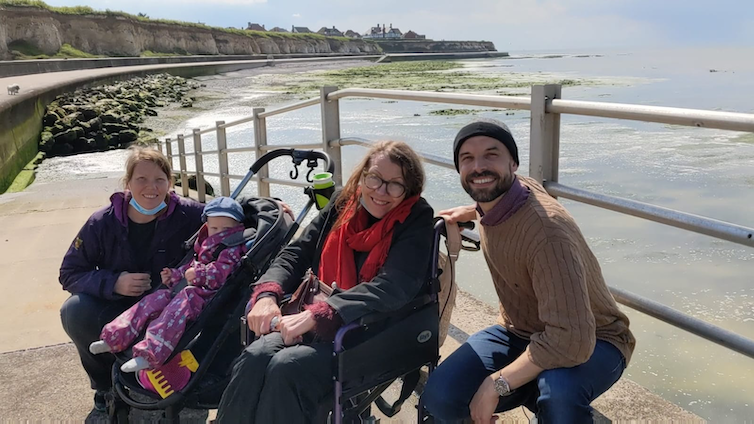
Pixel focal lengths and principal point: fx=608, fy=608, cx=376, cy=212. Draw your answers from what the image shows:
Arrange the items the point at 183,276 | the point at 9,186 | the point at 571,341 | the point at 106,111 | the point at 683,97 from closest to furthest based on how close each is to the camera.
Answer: the point at 571,341
the point at 183,276
the point at 9,186
the point at 106,111
the point at 683,97

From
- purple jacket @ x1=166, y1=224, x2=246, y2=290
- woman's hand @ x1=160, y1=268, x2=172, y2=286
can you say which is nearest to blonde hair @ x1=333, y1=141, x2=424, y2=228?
purple jacket @ x1=166, y1=224, x2=246, y2=290

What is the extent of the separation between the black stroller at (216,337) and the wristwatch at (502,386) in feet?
3.18

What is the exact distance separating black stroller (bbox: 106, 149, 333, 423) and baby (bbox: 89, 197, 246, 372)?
46mm

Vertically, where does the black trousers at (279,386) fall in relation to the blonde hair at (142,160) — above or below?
below

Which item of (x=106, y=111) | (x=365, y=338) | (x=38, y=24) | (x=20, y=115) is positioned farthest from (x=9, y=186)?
(x=38, y=24)

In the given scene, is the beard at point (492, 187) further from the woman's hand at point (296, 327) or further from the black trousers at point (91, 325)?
the black trousers at point (91, 325)

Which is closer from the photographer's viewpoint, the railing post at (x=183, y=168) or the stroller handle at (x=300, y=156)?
the stroller handle at (x=300, y=156)

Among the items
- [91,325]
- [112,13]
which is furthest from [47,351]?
[112,13]

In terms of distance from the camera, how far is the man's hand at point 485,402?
1.75m

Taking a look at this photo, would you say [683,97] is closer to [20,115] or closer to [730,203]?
[730,203]

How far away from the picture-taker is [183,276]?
2.46 metres

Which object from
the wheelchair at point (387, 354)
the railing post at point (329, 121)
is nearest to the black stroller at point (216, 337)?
the wheelchair at point (387, 354)

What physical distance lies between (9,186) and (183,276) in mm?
9045

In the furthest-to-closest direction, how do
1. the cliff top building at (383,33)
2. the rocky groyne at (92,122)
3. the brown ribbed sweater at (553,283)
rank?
the cliff top building at (383,33), the rocky groyne at (92,122), the brown ribbed sweater at (553,283)
